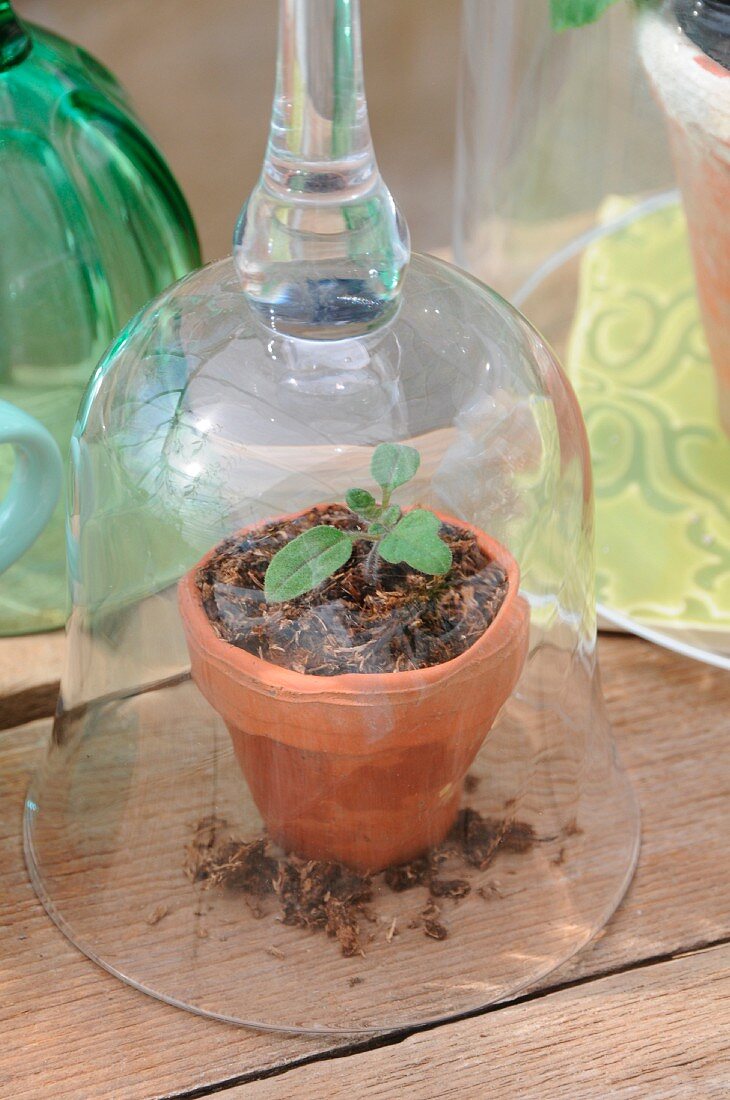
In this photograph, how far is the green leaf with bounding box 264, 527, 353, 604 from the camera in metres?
0.39

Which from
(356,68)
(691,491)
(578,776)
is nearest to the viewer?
(356,68)

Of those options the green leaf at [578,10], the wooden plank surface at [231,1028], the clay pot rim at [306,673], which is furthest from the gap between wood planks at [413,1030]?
the green leaf at [578,10]

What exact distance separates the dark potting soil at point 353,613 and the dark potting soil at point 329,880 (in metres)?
0.08

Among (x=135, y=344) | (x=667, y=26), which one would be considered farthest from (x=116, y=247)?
(x=667, y=26)

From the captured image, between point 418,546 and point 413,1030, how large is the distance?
6.0 inches

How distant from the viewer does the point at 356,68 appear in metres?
0.36

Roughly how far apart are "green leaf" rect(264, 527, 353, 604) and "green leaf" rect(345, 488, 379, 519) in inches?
0.7

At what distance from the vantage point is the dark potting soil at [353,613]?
0.39 meters

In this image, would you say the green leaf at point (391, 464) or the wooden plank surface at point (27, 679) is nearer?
the green leaf at point (391, 464)

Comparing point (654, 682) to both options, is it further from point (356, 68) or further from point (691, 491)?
point (356, 68)

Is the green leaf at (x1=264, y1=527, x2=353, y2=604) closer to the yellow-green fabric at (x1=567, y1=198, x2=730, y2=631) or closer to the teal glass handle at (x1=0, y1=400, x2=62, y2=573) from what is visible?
the teal glass handle at (x1=0, y1=400, x2=62, y2=573)

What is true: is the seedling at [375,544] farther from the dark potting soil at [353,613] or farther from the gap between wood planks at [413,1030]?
the gap between wood planks at [413,1030]

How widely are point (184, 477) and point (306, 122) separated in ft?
0.38

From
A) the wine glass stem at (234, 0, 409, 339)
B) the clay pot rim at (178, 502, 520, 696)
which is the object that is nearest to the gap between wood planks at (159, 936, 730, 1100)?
the clay pot rim at (178, 502, 520, 696)
